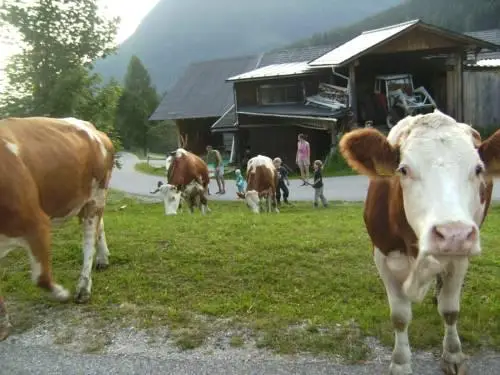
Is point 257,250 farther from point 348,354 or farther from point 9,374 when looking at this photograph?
point 9,374

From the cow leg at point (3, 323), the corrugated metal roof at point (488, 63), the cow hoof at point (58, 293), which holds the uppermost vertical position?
the corrugated metal roof at point (488, 63)

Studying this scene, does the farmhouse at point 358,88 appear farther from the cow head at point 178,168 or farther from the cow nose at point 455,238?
the cow nose at point 455,238

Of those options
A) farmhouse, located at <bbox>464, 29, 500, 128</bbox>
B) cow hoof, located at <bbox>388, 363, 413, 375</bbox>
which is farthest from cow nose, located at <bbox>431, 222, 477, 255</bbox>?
farmhouse, located at <bbox>464, 29, 500, 128</bbox>

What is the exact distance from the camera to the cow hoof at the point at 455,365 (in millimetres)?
4242

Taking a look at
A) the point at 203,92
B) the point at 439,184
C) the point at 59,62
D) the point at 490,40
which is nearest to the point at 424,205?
the point at 439,184

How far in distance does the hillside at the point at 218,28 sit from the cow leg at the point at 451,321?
124 metres

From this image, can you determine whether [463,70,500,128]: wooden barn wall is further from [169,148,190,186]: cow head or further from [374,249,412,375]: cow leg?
[374,249,412,375]: cow leg

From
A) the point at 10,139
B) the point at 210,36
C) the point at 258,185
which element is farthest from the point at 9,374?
the point at 210,36

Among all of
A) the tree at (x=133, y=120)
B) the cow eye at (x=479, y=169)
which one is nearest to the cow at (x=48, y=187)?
the cow eye at (x=479, y=169)

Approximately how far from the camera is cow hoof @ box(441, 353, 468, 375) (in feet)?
13.9

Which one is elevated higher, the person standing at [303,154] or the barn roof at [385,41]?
the barn roof at [385,41]

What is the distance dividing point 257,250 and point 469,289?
8.67 ft

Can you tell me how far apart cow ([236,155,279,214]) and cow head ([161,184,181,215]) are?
2.01 meters

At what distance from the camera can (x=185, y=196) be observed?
52.6 ft
